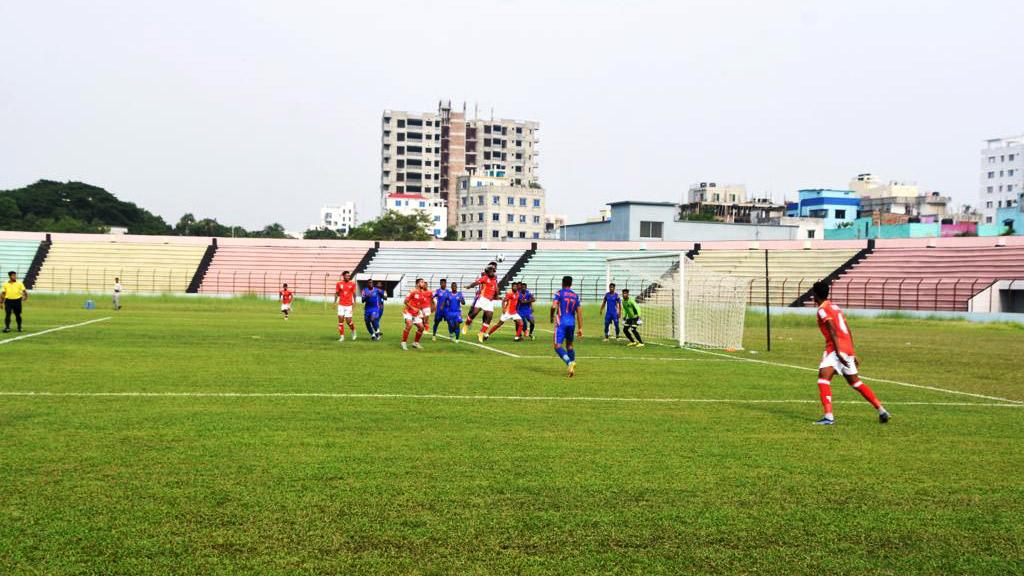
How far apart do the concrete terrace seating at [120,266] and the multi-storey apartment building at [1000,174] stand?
12302cm

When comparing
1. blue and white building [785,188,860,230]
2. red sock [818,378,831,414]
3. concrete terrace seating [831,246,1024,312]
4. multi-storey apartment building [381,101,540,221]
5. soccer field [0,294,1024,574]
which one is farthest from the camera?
multi-storey apartment building [381,101,540,221]

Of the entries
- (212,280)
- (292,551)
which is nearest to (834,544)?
(292,551)

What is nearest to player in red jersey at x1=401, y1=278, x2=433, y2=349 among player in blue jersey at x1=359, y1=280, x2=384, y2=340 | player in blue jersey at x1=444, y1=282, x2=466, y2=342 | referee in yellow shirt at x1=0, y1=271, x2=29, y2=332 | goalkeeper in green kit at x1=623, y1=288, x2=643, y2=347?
player in blue jersey at x1=444, y1=282, x2=466, y2=342

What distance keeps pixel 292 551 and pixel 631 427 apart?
19.1 feet

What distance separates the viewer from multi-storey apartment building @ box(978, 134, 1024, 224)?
142 metres

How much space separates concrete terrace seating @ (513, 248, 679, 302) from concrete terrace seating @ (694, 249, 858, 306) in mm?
5363

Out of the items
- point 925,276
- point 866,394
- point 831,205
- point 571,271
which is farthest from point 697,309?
point 831,205

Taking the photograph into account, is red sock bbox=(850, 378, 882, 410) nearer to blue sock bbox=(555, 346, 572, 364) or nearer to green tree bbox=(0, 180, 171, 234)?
blue sock bbox=(555, 346, 572, 364)

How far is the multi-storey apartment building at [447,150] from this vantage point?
161250mm

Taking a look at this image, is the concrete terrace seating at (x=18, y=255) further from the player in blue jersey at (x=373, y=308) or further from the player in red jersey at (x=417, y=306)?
the player in red jersey at (x=417, y=306)

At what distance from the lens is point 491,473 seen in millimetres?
8039

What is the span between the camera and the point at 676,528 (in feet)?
21.1

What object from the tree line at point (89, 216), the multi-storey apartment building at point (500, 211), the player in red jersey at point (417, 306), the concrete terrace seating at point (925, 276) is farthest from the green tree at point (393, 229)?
the player in red jersey at point (417, 306)

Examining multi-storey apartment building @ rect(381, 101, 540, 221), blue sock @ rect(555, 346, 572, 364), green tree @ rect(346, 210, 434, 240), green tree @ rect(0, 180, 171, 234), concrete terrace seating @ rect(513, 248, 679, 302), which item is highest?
multi-storey apartment building @ rect(381, 101, 540, 221)
